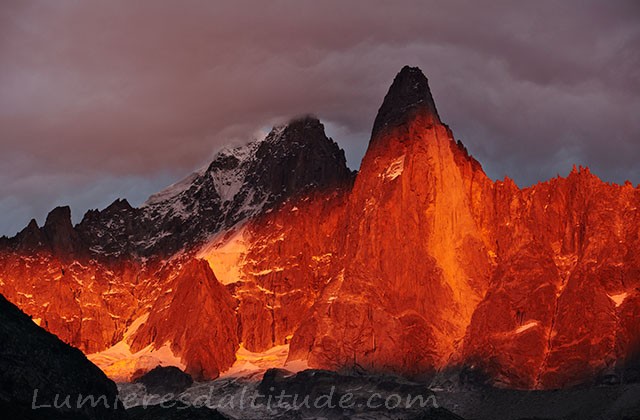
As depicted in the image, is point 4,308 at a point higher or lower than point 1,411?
higher

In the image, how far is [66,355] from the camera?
14312cm

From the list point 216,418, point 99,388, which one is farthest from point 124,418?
point 216,418

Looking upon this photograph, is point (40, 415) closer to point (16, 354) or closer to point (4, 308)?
point (16, 354)

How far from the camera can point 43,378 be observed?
5335 inches

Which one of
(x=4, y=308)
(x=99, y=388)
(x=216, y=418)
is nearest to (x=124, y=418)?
(x=99, y=388)

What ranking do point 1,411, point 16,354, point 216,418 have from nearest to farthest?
point 1,411 → point 16,354 → point 216,418

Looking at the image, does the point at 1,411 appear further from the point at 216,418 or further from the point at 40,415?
the point at 216,418

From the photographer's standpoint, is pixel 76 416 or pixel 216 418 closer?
pixel 76 416

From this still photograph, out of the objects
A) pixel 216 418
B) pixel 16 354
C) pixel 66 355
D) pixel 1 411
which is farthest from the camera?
pixel 216 418

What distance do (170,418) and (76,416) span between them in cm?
4752

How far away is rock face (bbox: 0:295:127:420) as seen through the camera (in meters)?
131

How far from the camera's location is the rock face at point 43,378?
131000 mm

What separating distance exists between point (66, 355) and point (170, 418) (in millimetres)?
40131

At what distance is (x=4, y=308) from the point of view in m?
143
